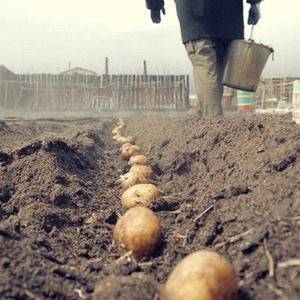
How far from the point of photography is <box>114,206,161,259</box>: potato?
2.53 meters

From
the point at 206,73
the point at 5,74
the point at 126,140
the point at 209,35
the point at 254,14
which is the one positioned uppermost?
the point at 5,74

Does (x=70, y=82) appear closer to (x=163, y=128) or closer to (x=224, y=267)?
(x=163, y=128)

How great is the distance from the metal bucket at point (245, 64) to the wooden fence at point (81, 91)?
15673 millimetres

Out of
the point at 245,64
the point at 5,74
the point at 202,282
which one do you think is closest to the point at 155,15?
the point at 245,64

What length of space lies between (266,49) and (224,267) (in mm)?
5226

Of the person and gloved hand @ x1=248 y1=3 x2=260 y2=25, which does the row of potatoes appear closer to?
the person

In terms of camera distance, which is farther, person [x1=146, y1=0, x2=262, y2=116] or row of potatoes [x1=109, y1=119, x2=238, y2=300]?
person [x1=146, y1=0, x2=262, y2=116]

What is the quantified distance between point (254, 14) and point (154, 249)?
18.5 feet

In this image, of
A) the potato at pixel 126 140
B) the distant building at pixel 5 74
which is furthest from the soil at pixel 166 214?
the distant building at pixel 5 74

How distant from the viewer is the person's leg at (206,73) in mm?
6679

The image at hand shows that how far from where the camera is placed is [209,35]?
6547 mm

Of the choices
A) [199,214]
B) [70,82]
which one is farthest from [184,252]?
[70,82]

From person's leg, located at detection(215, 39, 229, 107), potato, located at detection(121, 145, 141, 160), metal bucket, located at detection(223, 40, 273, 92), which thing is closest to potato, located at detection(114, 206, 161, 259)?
potato, located at detection(121, 145, 141, 160)

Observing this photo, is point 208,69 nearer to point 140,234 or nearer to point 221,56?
point 221,56
